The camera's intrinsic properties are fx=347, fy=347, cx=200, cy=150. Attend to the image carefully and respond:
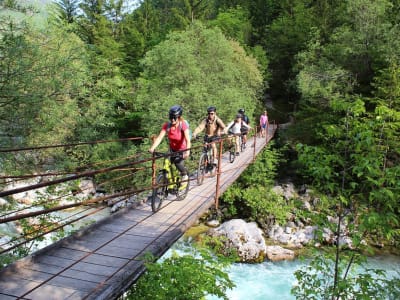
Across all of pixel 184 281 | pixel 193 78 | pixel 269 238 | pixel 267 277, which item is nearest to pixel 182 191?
pixel 184 281

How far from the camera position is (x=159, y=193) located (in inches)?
203

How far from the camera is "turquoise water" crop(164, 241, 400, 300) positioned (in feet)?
29.2

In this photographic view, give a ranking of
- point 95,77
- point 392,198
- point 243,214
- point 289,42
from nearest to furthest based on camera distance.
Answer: point 392,198 → point 243,214 → point 95,77 → point 289,42

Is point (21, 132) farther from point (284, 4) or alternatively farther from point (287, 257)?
point (284, 4)

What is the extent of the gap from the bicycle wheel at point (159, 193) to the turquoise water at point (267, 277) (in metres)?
3.90

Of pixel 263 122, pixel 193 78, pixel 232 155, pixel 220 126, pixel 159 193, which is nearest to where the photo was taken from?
pixel 159 193

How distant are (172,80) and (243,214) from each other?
6.66 m

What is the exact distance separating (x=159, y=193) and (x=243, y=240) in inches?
264

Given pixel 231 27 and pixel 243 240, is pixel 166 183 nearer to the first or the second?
pixel 243 240

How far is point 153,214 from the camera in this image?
4.95m

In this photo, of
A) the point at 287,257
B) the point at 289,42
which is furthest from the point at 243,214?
the point at 289,42

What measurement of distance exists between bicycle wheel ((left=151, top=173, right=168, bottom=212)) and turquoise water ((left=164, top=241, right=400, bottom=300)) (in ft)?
12.8

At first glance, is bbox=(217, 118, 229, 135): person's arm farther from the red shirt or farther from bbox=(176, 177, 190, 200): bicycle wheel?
the red shirt

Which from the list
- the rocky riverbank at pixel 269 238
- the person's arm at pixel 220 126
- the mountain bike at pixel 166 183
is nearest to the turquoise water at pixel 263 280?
the rocky riverbank at pixel 269 238
